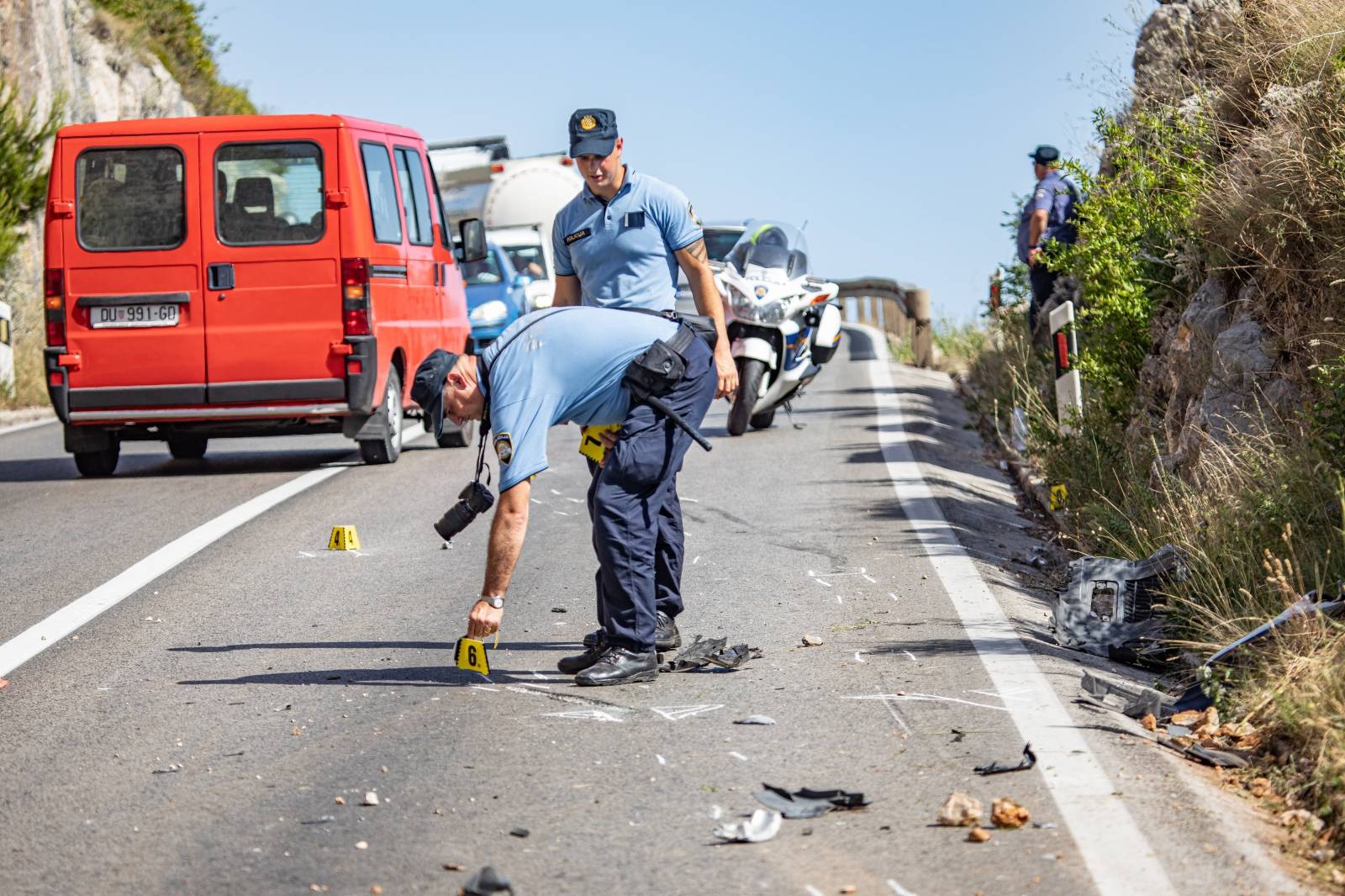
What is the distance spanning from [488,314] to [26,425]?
18.1 feet

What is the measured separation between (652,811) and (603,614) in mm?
1804

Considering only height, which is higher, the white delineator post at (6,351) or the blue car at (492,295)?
the blue car at (492,295)

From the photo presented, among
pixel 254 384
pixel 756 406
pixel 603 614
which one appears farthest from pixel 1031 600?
pixel 756 406

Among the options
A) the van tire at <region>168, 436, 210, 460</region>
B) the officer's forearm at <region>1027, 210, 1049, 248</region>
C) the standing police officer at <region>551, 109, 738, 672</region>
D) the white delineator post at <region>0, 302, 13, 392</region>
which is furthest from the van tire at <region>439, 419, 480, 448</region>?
the standing police officer at <region>551, 109, 738, 672</region>

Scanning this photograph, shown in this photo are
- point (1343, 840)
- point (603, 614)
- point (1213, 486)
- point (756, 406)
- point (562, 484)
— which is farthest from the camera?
point (756, 406)

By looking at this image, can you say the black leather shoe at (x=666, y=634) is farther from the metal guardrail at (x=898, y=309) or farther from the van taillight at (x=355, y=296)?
the metal guardrail at (x=898, y=309)

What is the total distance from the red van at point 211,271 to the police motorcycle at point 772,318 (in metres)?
3.47

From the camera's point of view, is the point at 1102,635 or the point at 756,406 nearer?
the point at 1102,635

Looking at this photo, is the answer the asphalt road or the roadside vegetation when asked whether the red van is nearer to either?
the asphalt road

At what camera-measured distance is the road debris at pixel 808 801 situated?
4.78 meters

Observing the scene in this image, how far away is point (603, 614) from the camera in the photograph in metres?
6.58

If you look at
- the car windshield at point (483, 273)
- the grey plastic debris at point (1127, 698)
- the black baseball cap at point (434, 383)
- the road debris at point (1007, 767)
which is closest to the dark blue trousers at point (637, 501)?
the black baseball cap at point (434, 383)

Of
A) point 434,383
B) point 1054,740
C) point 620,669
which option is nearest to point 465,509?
point 434,383

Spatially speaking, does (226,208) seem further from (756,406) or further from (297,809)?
(297,809)
